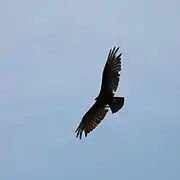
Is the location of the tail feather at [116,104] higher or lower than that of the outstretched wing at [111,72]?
lower

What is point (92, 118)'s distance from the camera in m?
27.2

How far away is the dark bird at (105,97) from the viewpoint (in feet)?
87.1

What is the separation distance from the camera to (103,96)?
26656 mm

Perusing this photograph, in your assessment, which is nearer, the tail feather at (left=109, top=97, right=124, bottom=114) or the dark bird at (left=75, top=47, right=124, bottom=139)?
the tail feather at (left=109, top=97, right=124, bottom=114)

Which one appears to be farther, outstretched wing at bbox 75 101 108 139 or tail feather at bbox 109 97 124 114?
outstretched wing at bbox 75 101 108 139

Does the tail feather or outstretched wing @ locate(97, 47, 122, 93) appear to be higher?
outstretched wing @ locate(97, 47, 122, 93)

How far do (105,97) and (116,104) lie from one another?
102 cm

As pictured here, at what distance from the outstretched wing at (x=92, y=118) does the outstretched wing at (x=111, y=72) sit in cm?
83

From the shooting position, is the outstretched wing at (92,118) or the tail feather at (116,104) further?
the outstretched wing at (92,118)

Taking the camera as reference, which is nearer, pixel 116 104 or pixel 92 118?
pixel 116 104

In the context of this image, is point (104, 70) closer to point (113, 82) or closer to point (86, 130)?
point (113, 82)

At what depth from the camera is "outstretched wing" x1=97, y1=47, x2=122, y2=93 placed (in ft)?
88.2

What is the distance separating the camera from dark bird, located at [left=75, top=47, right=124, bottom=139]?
26547mm

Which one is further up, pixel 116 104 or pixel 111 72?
pixel 111 72
